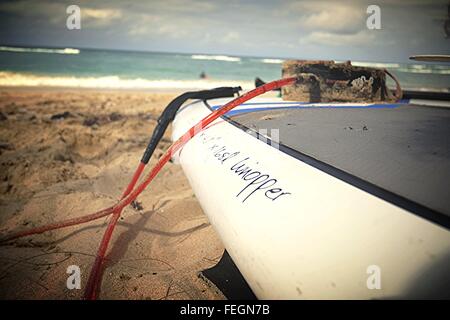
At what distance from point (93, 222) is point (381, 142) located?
2.34m

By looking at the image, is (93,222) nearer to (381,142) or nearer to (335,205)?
(335,205)

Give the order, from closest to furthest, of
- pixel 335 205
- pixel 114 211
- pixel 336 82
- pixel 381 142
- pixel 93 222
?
pixel 335 205 < pixel 381 142 < pixel 114 211 < pixel 93 222 < pixel 336 82

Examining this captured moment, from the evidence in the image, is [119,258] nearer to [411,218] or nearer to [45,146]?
[411,218]

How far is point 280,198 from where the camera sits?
1.28 meters

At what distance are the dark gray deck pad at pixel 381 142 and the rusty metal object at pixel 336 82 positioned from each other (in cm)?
38

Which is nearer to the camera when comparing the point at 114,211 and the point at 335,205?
the point at 335,205

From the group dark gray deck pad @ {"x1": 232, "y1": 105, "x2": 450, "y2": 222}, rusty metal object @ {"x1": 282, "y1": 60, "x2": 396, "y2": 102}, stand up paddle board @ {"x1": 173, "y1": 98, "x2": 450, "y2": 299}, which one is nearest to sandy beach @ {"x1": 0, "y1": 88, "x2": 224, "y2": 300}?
stand up paddle board @ {"x1": 173, "y1": 98, "x2": 450, "y2": 299}

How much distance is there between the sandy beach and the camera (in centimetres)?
186

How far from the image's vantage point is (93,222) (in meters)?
2.58

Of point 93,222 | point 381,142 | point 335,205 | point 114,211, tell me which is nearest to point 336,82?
point 381,142

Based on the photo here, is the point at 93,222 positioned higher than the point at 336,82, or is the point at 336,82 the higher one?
the point at 336,82
